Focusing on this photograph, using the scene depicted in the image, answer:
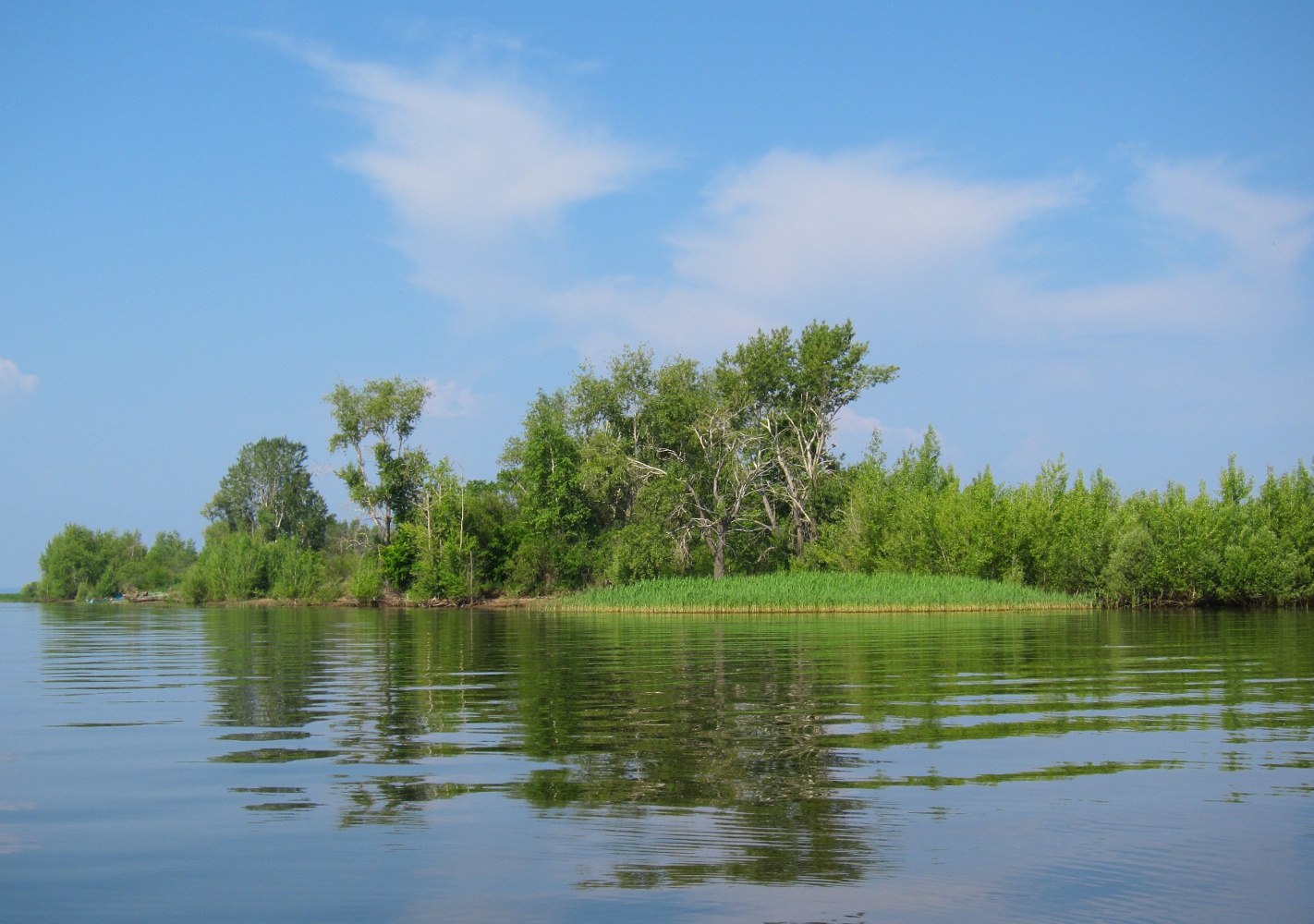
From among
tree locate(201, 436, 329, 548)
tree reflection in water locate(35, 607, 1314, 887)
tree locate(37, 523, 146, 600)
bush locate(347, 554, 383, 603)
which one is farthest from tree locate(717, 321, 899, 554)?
tree locate(37, 523, 146, 600)

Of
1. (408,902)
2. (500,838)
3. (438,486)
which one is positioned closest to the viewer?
(408,902)

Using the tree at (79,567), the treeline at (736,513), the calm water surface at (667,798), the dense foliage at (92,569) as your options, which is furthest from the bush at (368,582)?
the calm water surface at (667,798)

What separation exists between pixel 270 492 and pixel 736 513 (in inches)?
2764

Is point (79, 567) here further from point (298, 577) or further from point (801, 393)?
point (801, 393)

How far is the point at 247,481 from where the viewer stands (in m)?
116

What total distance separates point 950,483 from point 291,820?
59.8 meters

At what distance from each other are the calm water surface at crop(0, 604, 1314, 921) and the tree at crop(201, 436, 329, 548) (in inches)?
4001

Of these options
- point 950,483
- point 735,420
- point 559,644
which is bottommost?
point 559,644

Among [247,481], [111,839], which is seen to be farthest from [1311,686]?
[247,481]

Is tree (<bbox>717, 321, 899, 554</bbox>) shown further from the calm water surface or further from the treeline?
the calm water surface

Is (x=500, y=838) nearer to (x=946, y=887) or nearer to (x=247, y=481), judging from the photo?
(x=946, y=887)

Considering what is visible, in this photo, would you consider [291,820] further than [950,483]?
No

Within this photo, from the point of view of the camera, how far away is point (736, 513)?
6650cm

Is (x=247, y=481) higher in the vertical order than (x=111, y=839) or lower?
higher
